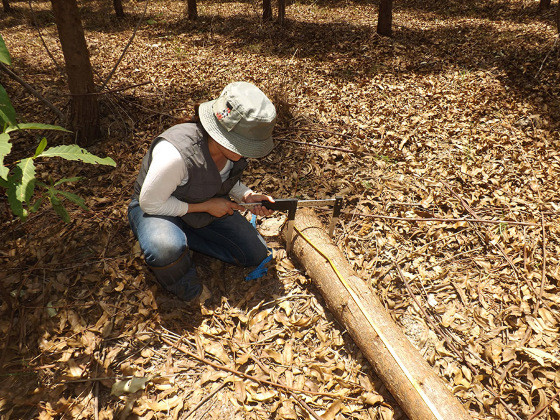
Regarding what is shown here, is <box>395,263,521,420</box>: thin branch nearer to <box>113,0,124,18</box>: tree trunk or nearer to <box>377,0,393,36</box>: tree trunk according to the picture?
<box>377,0,393,36</box>: tree trunk

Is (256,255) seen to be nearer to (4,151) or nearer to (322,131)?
(4,151)

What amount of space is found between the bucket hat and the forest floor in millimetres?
1501

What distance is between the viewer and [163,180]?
2564mm

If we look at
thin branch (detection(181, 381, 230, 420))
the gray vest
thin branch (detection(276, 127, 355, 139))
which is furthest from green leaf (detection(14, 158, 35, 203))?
thin branch (detection(276, 127, 355, 139))

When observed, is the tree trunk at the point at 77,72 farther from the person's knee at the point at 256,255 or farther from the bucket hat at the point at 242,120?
the person's knee at the point at 256,255

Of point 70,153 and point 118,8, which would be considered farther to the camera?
point 118,8

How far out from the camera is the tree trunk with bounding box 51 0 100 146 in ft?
13.5

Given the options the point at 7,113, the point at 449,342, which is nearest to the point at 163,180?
the point at 7,113

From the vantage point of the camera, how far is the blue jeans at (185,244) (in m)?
2.77

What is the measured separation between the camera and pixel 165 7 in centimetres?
1645

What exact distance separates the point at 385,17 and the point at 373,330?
384 inches

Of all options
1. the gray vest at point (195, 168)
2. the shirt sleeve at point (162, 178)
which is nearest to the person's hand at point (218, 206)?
the gray vest at point (195, 168)

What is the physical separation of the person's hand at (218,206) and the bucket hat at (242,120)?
0.71 m

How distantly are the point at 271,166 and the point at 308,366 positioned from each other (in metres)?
2.90
